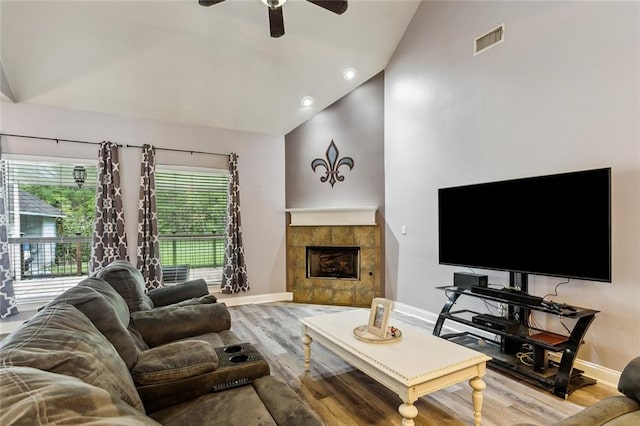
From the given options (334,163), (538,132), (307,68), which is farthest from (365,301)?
(307,68)

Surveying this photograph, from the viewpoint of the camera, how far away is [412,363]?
2057 mm

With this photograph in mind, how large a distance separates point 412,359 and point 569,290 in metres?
1.85

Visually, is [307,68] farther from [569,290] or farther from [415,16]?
[569,290]

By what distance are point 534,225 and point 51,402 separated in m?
3.33

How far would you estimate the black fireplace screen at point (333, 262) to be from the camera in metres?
5.38

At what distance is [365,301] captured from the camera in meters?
5.16

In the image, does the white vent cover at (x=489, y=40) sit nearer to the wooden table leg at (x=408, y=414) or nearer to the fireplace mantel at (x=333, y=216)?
the fireplace mantel at (x=333, y=216)

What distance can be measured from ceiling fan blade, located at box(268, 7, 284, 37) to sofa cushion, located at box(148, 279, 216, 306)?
8.85 feet

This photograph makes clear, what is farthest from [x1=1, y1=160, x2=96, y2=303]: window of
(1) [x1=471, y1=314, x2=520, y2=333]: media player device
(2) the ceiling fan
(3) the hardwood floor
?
(1) [x1=471, y1=314, x2=520, y2=333]: media player device

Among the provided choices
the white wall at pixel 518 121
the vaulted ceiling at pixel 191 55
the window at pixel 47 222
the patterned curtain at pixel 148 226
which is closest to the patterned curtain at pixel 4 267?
the window at pixel 47 222

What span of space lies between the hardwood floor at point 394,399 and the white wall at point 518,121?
0.72m

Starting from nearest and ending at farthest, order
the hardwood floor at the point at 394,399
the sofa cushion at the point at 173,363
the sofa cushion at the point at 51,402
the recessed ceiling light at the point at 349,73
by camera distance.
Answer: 1. the sofa cushion at the point at 51,402
2. the sofa cushion at the point at 173,363
3. the hardwood floor at the point at 394,399
4. the recessed ceiling light at the point at 349,73

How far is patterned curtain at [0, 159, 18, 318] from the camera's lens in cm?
390

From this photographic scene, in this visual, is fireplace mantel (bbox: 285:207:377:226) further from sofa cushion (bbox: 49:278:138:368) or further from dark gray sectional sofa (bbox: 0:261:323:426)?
sofa cushion (bbox: 49:278:138:368)
